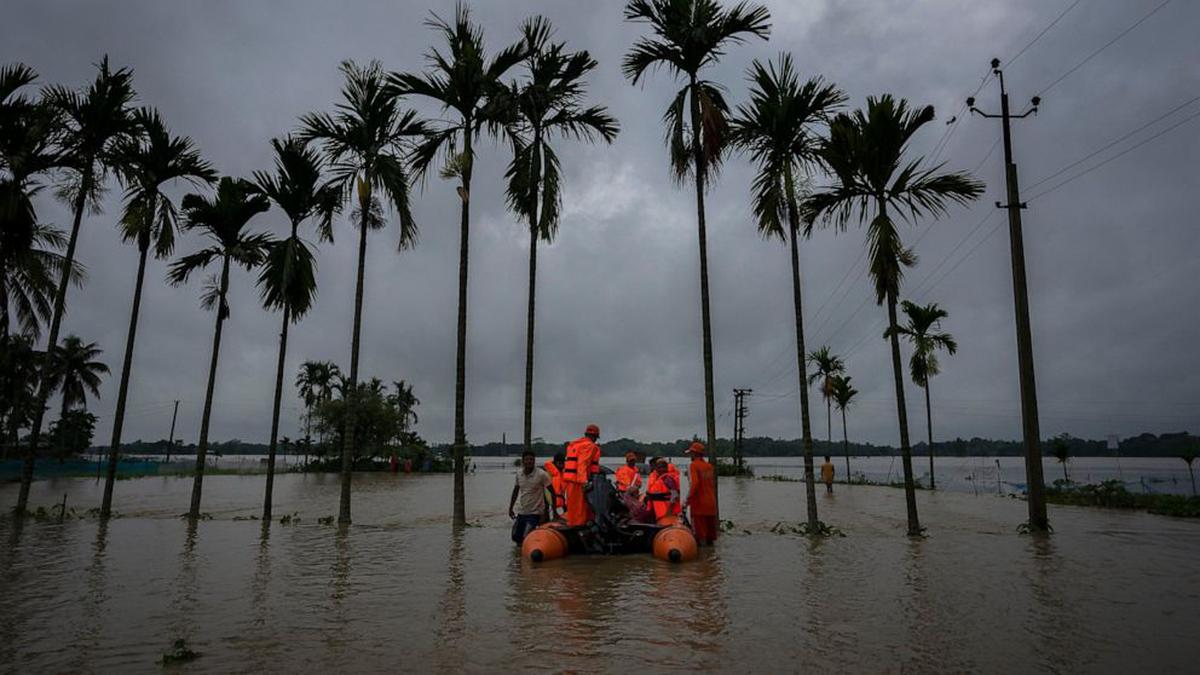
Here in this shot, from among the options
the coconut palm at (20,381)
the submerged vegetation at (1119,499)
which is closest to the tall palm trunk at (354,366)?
the submerged vegetation at (1119,499)

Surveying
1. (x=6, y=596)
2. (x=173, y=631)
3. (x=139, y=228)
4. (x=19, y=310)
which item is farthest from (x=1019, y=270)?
(x=19, y=310)

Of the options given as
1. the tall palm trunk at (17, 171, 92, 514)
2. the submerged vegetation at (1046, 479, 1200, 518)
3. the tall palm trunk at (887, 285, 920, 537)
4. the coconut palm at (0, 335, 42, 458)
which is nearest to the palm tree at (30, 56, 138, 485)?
the tall palm trunk at (17, 171, 92, 514)

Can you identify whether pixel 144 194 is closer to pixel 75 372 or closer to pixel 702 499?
pixel 702 499

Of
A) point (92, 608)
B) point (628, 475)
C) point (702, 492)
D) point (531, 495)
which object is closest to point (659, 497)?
point (702, 492)

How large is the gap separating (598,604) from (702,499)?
562 cm

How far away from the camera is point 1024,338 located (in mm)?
15445

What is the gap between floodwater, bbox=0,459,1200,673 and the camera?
18.4ft

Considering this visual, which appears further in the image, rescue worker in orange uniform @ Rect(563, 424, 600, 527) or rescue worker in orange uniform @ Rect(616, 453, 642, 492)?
rescue worker in orange uniform @ Rect(616, 453, 642, 492)

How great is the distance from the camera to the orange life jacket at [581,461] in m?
11.5

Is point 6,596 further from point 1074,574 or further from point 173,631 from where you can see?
point 1074,574

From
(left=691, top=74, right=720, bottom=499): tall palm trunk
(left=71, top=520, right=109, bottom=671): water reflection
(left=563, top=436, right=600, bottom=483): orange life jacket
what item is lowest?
(left=71, top=520, right=109, bottom=671): water reflection

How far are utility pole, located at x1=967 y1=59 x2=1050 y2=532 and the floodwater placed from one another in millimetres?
950

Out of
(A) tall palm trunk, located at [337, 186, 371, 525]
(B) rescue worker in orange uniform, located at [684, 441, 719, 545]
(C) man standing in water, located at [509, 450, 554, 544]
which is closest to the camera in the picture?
(C) man standing in water, located at [509, 450, 554, 544]

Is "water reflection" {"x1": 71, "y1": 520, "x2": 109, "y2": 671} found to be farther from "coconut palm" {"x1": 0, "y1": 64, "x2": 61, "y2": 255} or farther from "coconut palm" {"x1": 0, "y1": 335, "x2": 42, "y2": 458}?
"coconut palm" {"x1": 0, "y1": 335, "x2": 42, "y2": 458}
